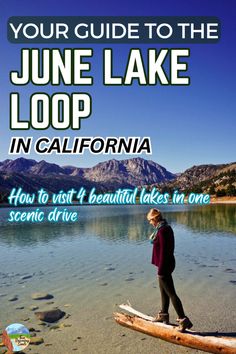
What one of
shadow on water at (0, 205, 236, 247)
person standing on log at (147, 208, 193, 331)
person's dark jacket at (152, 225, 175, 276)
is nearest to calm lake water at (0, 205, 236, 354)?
person standing on log at (147, 208, 193, 331)

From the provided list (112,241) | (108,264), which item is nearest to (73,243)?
(112,241)

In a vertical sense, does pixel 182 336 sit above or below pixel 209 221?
above

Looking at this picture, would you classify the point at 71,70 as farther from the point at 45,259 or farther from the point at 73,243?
the point at 73,243

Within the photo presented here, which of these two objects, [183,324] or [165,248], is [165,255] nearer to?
[165,248]

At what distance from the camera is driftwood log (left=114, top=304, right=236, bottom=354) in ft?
35.0

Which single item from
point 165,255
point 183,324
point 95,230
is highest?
point 165,255

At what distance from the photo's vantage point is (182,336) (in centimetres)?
→ 1145

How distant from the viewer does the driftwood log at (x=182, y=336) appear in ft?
35.0

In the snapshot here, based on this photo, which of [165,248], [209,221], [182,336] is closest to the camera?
[182,336]

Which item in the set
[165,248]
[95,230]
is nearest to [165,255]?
[165,248]

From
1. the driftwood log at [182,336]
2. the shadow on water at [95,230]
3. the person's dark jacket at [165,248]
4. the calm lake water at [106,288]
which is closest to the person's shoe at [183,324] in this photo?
the driftwood log at [182,336]

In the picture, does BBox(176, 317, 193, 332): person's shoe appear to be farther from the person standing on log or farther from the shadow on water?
the shadow on water

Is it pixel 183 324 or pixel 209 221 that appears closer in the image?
pixel 183 324

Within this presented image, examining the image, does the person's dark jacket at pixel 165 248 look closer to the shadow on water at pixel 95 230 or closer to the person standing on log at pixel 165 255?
the person standing on log at pixel 165 255
